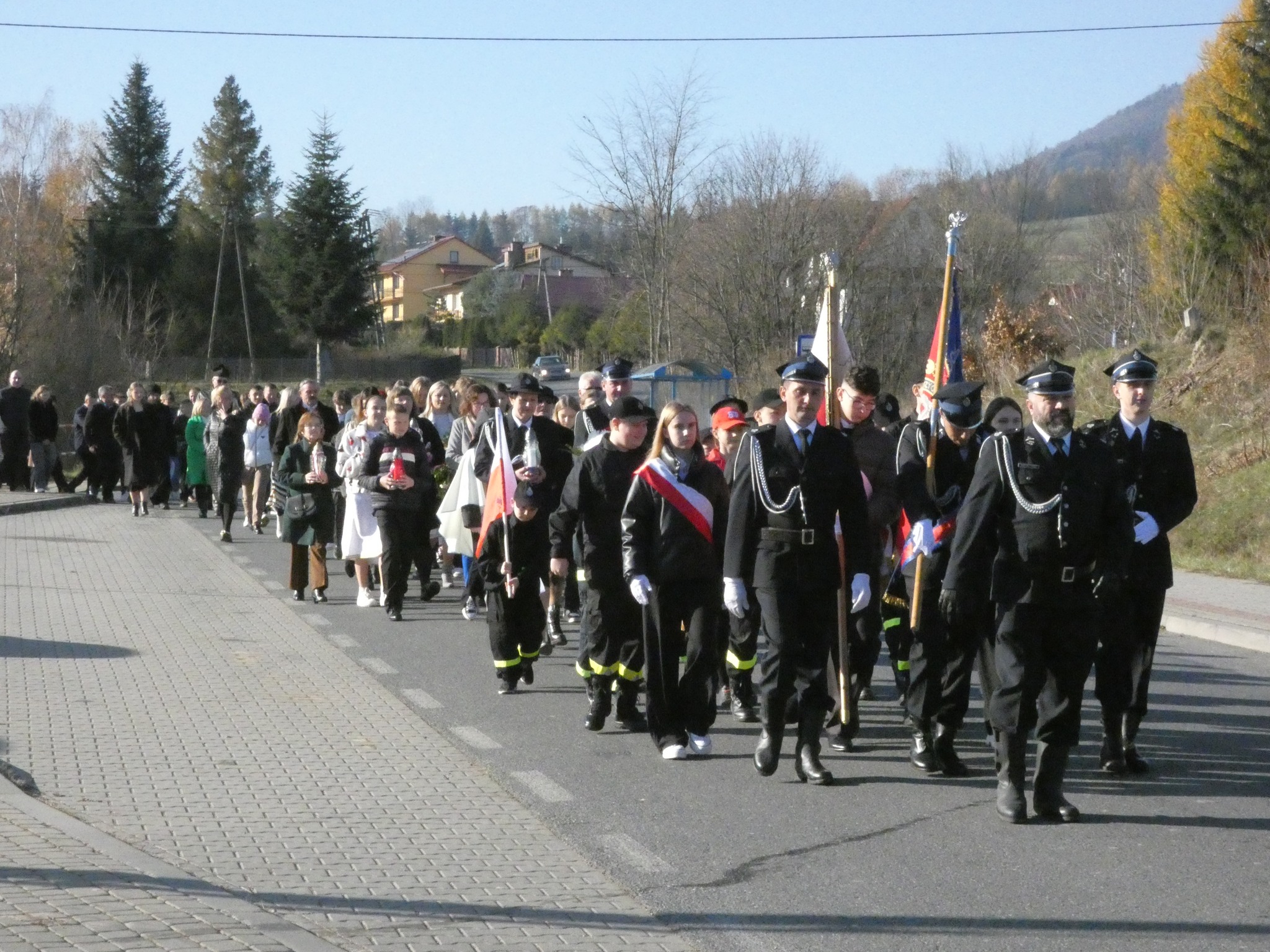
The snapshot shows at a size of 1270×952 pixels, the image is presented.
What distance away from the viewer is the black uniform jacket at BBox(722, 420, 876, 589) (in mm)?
7477

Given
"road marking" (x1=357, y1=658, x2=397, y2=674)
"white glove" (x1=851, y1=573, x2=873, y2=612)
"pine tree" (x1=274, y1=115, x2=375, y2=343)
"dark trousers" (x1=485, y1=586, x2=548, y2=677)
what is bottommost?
"road marking" (x1=357, y1=658, x2=397, y2=674)

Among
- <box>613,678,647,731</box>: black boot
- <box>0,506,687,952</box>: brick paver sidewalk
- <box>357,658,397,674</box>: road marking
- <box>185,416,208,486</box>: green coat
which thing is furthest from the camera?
<box>185,416,208,486</box>: green coat

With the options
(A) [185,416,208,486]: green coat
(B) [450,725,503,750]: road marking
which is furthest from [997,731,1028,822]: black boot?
(A) [185,416,208,486]: green coat

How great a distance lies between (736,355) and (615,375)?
114ft

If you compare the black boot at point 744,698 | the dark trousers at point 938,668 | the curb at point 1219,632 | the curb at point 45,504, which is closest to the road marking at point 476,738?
the black boot at point 744,698

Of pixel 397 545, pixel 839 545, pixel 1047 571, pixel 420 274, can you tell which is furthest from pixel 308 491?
pixel 420 274

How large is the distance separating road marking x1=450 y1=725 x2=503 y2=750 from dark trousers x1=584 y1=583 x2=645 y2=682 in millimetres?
697

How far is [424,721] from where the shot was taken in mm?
9250

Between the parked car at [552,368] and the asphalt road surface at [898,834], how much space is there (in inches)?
2556

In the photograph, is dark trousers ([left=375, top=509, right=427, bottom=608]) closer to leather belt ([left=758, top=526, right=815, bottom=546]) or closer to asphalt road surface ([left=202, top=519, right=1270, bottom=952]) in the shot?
asphalt road surface ([left=202, top=519, right=1270, bottom=952])

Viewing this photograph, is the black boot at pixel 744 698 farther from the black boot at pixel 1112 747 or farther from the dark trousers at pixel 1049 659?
the dark trousers at pixel 1049 659

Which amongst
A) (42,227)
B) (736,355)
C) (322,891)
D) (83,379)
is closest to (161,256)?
(42,227)

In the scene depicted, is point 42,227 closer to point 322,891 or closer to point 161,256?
point 161,256

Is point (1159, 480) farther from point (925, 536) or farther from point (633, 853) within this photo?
point (633, 853)
